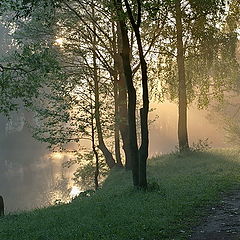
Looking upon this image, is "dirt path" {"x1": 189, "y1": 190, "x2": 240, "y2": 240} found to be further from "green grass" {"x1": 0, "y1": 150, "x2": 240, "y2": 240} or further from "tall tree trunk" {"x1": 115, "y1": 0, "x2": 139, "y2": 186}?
"tall tree trunk" {"x1": 115, "y1": 0, "x2": 139, "y2": 186}

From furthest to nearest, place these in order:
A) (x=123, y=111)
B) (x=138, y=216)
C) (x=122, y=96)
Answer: (x=123, y=111) < (x=122, y=96) < (x=138, y=216)

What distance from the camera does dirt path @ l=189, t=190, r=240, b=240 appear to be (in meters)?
8.95

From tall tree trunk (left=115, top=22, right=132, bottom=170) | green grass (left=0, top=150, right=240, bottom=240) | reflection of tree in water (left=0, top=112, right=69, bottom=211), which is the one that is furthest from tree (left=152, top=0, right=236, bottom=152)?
reflection of tree in water (left=0, top=112, right=69, bottom=211)

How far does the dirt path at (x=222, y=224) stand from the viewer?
8953 mm

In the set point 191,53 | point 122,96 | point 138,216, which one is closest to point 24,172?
point 122,96

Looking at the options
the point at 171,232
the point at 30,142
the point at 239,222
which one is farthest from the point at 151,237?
the point at 30,142

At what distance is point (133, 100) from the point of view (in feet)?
49.2

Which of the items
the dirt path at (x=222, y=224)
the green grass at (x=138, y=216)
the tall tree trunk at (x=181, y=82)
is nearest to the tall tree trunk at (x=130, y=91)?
the green grass at (x=138, y=216)

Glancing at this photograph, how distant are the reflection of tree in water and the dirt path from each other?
23.7 metres

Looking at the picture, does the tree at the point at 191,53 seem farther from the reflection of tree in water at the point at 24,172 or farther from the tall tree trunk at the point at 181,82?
the reflection of tree in water at the point at 24,172

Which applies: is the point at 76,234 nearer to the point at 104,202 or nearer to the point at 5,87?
the point at 104,202

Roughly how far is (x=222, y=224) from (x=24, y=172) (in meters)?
43.6

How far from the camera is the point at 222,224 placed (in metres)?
9.95

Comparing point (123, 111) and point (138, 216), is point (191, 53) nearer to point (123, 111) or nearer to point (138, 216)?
point (123, 111)
